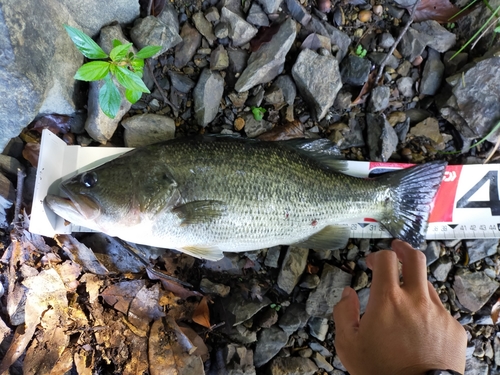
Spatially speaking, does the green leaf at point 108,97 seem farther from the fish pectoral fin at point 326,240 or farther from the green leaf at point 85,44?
the fish pectoral fin at point 326,240

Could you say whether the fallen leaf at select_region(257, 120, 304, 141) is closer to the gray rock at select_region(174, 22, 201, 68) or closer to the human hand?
the gray rock at select_region(174, 22, 201, 68)

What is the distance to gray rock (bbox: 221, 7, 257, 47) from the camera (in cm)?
273

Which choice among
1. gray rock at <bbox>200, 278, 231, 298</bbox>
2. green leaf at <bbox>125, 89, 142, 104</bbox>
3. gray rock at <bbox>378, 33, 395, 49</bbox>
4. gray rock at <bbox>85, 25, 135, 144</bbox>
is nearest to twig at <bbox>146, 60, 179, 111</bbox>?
gray rock at <bbox>85, 25, 135, 144</bbox>

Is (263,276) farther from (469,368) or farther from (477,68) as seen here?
(477,68)

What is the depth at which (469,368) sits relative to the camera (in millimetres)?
3051

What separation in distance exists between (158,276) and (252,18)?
84.9 inches

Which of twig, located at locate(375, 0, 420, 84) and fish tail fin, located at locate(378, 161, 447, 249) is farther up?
twig, located at locate(375, 0, 420, 84)

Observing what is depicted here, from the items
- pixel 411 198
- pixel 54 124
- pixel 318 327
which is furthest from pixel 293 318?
pixel 54 124

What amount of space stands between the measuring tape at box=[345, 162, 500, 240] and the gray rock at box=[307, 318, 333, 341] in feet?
2.46

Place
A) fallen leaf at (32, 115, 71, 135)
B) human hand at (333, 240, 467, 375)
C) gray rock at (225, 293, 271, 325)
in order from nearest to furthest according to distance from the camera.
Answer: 1. human hand at (333, 240, 467, 375)
2. fallen leaf at (32, 115, 71, 135)
3. gray rock at (225, 293, 271, 325)

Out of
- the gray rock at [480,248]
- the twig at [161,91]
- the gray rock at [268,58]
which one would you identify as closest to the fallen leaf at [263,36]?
the gray rock at [268,58]

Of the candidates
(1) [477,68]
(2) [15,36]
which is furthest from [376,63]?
(2) [15,36]

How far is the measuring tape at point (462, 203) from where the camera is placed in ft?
9.59

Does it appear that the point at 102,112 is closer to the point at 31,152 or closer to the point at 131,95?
the point at 131,95
